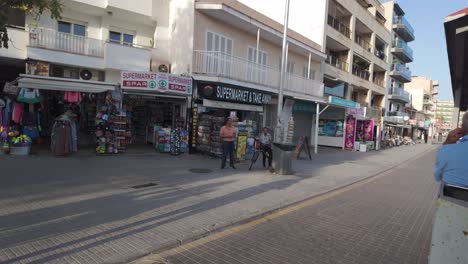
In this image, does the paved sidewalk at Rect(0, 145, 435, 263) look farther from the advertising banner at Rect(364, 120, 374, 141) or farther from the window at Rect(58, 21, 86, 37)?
the advertising banner at Rect(364, 120, 374, 141)

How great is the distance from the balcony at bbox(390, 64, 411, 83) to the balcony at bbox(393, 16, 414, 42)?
4758mm

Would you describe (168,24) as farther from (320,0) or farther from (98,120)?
(320,0)

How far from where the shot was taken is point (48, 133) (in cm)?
1435

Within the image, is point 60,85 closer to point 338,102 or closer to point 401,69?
point 338,102

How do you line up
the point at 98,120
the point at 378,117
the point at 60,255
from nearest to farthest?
the point at 60,255 < the point at 98,120 < the point at 378,117

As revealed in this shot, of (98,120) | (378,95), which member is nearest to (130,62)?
(98,120)

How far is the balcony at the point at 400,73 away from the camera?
147 ft

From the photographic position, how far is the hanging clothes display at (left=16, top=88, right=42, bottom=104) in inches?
420

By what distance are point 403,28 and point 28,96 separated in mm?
47787

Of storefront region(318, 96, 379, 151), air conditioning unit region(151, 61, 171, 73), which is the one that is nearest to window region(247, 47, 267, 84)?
air conditioning unit region(151, 61, 171, 73)

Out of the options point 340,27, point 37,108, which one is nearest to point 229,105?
point 37,108

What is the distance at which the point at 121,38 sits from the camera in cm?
1520

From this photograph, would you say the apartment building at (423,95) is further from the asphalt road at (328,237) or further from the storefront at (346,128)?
the asphalt road at (328,237)

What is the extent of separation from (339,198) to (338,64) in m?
21.6
